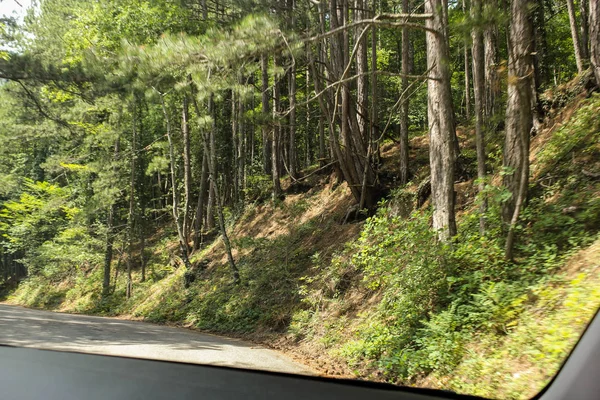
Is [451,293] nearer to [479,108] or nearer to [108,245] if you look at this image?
[479,108]

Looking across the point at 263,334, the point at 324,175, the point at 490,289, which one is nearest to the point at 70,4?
the point at 324,175

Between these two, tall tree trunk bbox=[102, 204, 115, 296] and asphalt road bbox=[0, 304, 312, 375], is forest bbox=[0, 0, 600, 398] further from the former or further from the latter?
asphalt road bbox=[0, 304, 312, 375]

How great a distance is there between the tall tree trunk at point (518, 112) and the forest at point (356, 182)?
34 mm

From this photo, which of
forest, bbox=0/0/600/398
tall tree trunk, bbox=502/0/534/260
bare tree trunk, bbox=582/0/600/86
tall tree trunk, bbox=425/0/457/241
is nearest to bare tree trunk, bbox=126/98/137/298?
forest, bbox=0/0/600/398

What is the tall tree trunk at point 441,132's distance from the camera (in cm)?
815

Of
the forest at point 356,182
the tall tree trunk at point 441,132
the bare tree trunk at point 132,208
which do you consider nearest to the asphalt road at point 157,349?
the forest at point 356,182

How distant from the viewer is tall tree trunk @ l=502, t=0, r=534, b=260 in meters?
6.70

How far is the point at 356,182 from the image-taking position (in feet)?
46.5

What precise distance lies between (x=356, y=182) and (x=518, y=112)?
710 cm

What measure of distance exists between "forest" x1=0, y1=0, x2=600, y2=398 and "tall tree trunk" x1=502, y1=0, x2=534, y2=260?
0.03 metres

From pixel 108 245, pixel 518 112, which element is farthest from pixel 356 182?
pixel 108 245

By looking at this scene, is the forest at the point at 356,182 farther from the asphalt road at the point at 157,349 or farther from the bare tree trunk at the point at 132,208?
the asphalt road at the point at 157,349

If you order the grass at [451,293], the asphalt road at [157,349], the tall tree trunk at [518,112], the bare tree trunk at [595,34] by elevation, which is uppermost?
the bare tree trunk at [595,34]

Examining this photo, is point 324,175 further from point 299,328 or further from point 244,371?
point 244,371
